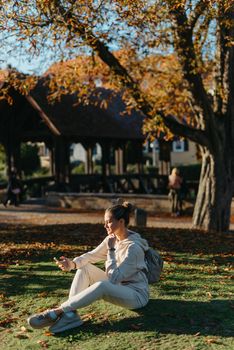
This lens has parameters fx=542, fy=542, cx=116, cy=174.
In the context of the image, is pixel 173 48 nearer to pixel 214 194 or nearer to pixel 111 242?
pixel 214 194

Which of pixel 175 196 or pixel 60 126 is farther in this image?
pixel 60 126

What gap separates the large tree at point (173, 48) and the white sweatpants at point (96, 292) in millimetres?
5893

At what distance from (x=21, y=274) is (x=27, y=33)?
527 cm

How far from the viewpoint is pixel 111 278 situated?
582cm

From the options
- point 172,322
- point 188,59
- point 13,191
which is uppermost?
point 188,59

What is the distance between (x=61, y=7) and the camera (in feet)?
36.3

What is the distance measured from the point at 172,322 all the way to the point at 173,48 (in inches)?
367

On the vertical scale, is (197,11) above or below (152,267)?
above

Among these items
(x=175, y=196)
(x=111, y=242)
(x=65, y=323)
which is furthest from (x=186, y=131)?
(x=65, y=323)

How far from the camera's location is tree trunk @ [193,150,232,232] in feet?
45.5

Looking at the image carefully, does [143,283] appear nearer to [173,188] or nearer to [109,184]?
[173,188]


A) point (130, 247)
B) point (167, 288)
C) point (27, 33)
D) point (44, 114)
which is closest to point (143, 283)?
point (130, 247)

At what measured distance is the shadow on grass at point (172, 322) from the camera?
566 cm

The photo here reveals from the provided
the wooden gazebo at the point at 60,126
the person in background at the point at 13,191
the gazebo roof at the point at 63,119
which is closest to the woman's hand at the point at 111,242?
the gazebo roof at the point at 63,119
